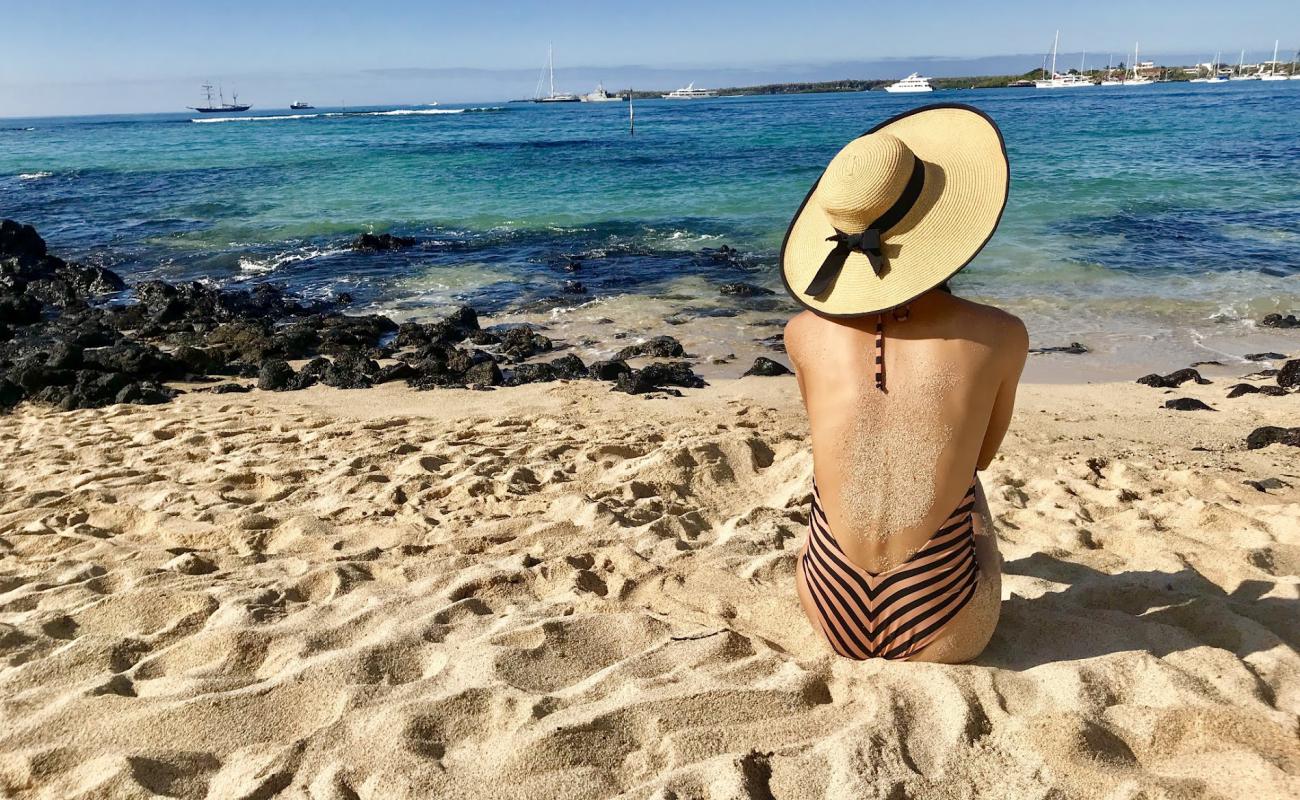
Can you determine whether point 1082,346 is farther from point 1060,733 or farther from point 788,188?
point 788,188

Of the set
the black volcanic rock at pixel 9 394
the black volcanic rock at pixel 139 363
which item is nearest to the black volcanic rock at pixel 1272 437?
the black volcanic rock at pixel 139 363

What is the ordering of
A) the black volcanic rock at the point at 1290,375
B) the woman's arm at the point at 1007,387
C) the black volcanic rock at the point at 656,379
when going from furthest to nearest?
the black volcanic rock at the point at 656,379 < the black volcanic rock at the point at 1290,375 < the woman's arm at the point at 1007,387

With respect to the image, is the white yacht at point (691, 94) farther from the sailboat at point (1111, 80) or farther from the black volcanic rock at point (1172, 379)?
Answer: the black volcanic rock at point (1172, 379)

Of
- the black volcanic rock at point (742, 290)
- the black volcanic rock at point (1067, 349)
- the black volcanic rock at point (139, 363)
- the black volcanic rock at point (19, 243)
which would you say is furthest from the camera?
the black volcanic rock at point (19, 243)

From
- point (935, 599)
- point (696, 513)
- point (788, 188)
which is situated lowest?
point (696, 513)

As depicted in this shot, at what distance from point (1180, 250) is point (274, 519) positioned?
43.3 ft

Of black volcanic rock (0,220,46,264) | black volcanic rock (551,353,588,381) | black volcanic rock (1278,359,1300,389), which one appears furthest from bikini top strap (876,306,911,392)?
black volcanic rock (0,220,46,264)

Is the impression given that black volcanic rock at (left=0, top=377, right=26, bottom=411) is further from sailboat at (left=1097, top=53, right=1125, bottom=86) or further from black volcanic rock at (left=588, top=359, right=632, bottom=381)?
sailboat at (left=1097, top=53, right=1125, bottom=86)

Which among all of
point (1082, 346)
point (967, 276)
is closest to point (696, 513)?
point (1082, 346)

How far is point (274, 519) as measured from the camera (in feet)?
13.6

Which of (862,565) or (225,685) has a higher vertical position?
(862,565)

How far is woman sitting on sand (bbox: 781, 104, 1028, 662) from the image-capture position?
2.35m

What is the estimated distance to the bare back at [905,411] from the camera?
2.37m

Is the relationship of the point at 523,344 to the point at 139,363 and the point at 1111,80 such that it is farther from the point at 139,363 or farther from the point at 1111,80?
the point at 1111,80
